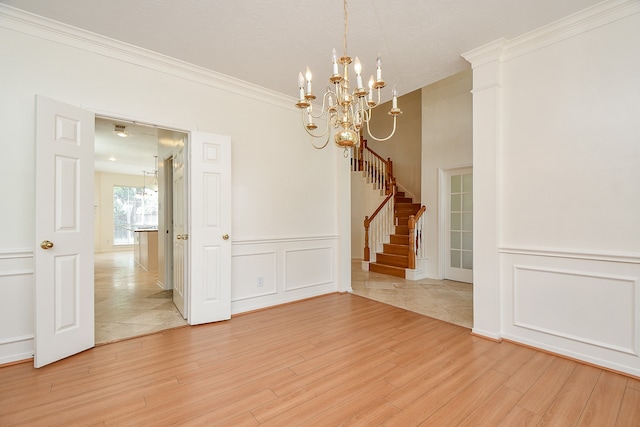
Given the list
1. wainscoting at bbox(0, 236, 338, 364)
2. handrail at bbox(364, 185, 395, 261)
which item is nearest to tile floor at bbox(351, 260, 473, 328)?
wainscoting at bbox(0, 236, 338, 364)

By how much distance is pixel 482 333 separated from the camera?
290 centimetres

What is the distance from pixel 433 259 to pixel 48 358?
571 cm

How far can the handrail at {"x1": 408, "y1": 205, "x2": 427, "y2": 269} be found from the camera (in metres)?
5.51

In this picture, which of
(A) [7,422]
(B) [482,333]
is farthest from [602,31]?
(A) [7,422]

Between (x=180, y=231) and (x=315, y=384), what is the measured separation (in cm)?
262

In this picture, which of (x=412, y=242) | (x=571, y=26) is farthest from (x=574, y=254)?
(x=412, y=242)

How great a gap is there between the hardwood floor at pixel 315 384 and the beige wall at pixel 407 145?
17.3 feet

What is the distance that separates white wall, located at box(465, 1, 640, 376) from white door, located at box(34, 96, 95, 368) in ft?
12.7

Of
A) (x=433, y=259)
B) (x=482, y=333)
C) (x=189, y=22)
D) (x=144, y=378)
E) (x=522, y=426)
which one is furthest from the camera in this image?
(x=433, y=259)

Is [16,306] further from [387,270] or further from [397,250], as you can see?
[397,250]

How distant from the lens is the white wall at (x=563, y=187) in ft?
7.38

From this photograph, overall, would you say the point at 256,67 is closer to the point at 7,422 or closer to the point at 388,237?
the point at 7,422

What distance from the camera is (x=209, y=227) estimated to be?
327 cm

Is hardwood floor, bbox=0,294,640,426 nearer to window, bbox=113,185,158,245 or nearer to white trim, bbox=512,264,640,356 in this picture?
white trim, bbox=512,264,640,356
